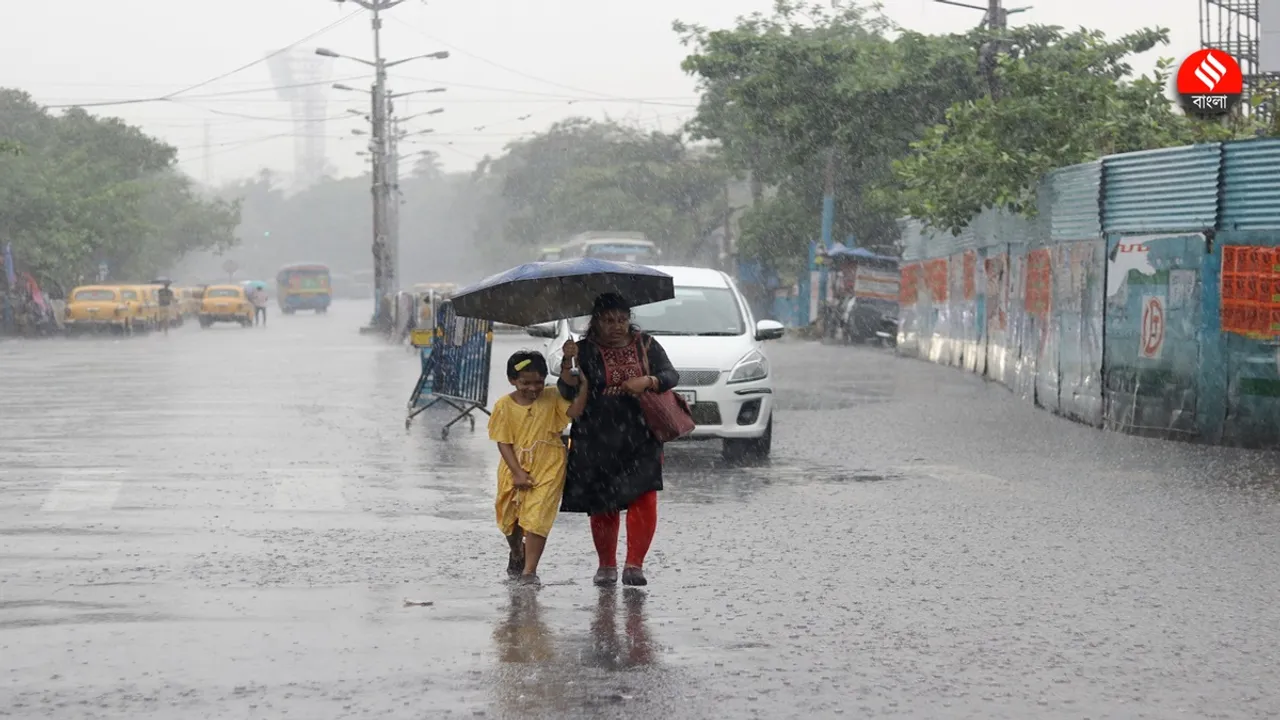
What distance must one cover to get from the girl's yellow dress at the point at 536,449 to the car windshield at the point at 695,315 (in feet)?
23.8

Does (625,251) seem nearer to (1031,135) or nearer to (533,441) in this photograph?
(1031,135)

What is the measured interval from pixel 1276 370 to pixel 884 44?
88.0 feet

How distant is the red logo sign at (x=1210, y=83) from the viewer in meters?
23.3

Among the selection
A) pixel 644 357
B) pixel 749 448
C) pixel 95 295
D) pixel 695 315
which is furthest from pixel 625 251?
pixel 644 357

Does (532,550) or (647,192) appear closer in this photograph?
(532,550)

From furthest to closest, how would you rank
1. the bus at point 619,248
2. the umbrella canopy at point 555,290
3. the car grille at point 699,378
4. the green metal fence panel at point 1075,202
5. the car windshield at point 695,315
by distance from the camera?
the bus at point 619,248, the green metal fence panel at point 1075,202, the car windshield at point 695,315, the car grille at point 699,378, the umbrella canopy at point 555,290

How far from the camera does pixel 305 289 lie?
98.3 m

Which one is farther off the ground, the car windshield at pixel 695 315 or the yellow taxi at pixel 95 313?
the car windshield at pixel 695 315

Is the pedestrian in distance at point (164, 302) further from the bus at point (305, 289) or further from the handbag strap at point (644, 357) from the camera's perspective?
the handbag strap at point (644, 357)

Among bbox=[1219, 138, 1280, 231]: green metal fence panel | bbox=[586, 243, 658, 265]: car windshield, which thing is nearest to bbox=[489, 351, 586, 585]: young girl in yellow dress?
bbox=[1219, 138, 1280, 231]: green metal fence panel

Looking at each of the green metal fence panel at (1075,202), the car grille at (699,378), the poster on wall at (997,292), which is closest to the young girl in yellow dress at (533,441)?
the car grille at (699,378)

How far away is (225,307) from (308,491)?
2049 inches

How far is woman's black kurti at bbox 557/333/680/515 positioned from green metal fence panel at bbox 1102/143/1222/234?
9403mm

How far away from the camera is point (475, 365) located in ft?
59.7
